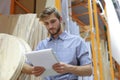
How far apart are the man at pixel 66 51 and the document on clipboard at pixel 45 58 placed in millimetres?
50

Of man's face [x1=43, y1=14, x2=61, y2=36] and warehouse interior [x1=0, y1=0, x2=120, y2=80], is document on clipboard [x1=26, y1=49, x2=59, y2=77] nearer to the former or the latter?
man's face [x1=43, y1=14, x2=61, y2=36]

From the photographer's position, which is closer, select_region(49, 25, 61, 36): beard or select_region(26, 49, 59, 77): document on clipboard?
select_region(26, 49, 59, 77): document on clipboard

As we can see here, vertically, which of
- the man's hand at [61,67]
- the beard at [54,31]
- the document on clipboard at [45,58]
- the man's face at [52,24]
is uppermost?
the man's face at [52,24]

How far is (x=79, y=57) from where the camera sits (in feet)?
6.67

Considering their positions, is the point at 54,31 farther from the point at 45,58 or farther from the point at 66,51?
the point at 45,58

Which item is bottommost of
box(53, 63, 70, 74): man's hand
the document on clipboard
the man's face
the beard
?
box(53, 63, 70, 74): man's hand

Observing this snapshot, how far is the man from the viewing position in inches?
75.6

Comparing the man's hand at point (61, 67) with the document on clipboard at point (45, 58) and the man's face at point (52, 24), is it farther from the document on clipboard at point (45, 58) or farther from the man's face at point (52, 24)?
the man's face at point (52, 24)

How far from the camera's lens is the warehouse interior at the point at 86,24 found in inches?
143

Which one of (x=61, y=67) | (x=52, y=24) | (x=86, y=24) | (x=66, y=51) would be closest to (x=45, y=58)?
(x=61, y=67)

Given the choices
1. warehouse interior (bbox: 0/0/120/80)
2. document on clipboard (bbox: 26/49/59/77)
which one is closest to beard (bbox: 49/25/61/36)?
document on clipboard (bbox: 26/49/59/77)

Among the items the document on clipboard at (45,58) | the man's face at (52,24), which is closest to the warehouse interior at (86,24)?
the man's face at (52,24)

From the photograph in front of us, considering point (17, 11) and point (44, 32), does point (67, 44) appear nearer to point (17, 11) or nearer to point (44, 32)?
point (44, 32)

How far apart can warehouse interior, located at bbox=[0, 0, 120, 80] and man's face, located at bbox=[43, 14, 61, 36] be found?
1.27 meters
